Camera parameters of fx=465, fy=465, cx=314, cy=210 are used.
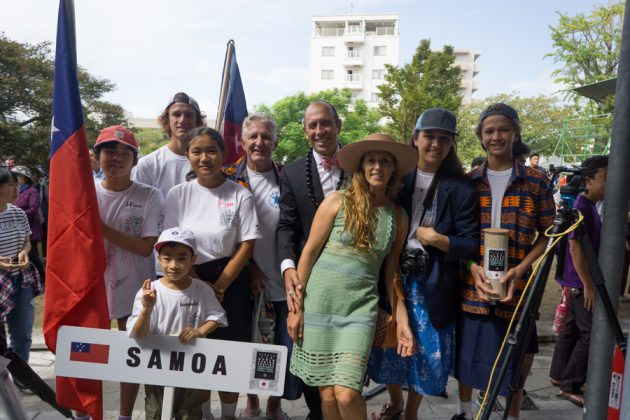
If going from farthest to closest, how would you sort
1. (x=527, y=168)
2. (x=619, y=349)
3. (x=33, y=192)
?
(x=33, y=192) < (x=527, y=168) < (x=619, y=349)

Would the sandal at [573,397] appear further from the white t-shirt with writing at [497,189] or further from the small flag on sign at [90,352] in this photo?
the small flag on sign at [90,352]

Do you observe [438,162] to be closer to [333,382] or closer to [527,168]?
[527,168]

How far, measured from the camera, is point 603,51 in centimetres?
2605

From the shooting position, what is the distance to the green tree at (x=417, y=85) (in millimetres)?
23641

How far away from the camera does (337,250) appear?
2.52 meters

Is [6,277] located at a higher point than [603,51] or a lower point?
lower

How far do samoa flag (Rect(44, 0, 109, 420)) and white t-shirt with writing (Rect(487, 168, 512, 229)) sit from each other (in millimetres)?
2309

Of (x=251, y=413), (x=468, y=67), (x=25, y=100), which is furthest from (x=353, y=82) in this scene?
(x=251, y=413)

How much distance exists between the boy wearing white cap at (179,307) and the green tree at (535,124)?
3210 centimetres

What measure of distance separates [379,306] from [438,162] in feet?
3.08

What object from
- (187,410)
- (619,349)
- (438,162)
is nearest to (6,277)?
(187,410)

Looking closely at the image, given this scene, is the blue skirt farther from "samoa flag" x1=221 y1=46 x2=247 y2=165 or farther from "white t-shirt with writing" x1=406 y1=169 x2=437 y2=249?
"samoa flag" x1=221 y1=46 x2=247 y2=165

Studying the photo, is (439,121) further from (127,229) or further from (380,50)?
(380,50)

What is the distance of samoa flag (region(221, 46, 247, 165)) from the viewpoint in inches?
182
